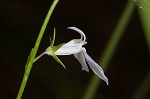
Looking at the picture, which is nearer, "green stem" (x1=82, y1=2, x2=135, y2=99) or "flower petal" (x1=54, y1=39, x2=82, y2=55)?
"flower petal" (x1=54, y1=39, x2=82, y2=55)


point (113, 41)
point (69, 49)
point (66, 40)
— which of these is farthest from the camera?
point (66, 40)

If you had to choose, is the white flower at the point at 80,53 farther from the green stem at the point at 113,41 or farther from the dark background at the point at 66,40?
the dark background at the point at 66,40

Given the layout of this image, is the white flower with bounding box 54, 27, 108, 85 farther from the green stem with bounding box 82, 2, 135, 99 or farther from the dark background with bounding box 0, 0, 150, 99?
the dark background with bounding box 0, 0, 150, 99

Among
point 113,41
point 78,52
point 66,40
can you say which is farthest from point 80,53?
point 66,40

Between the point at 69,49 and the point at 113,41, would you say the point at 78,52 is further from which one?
the point at 113,41

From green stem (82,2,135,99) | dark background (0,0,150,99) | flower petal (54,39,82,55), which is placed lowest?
dark background (0,0,150,99)

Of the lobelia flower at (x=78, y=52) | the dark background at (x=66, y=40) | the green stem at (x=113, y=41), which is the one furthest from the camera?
the dark background at (x=66, y=40)

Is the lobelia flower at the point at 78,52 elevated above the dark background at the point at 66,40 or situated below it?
above

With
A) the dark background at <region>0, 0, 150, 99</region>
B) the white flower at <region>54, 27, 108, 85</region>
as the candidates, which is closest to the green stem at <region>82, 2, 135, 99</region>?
the white flower at <region>54, 27, 108, 85</region>

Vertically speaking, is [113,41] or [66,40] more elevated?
[113,41]

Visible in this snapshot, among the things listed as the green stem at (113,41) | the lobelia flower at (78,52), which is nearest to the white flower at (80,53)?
the lobelia flower at (78,52)
